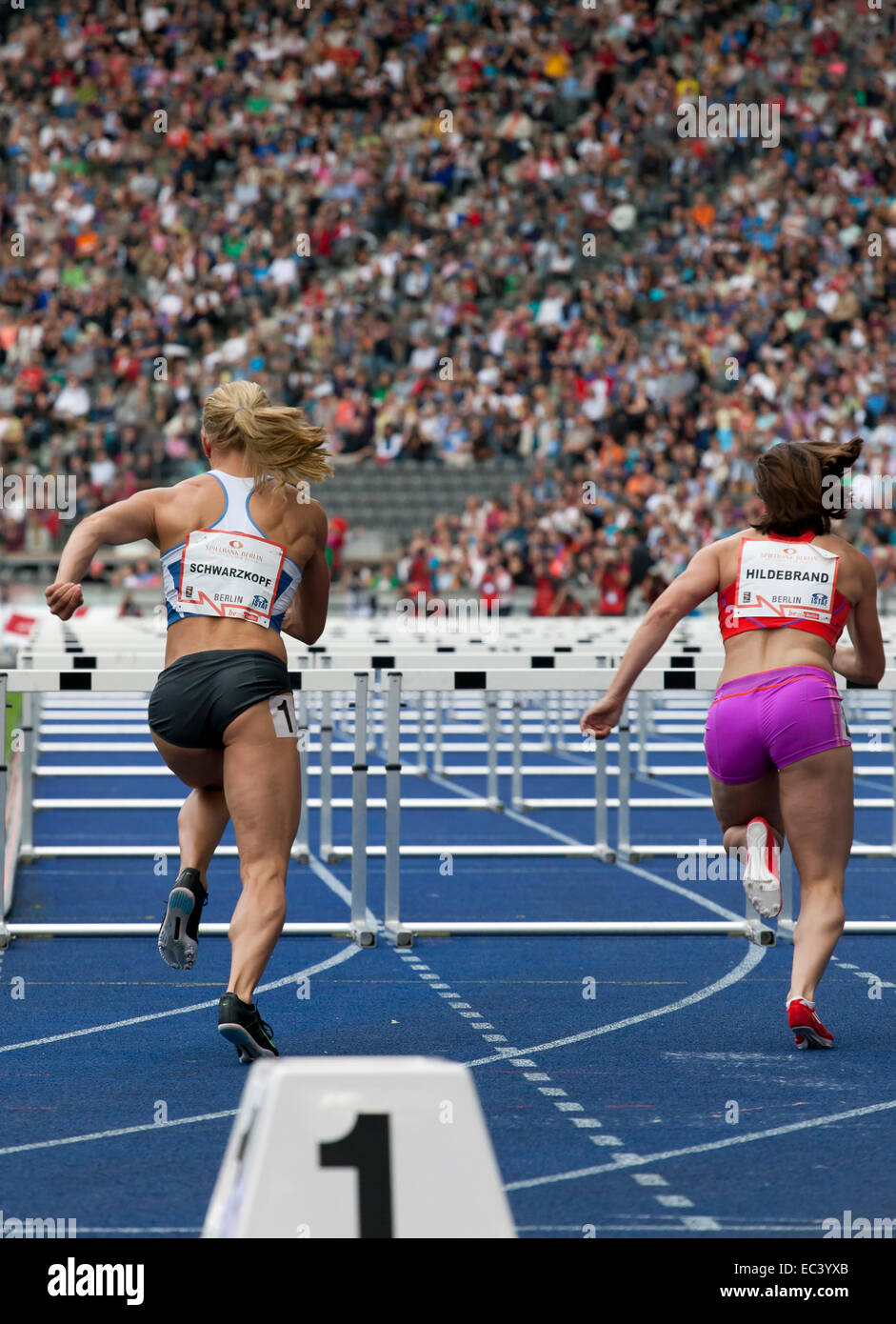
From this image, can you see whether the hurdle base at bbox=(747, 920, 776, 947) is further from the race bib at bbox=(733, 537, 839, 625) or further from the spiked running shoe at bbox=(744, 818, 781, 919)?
the race bib at bbox=(733, 537, 839, 625)

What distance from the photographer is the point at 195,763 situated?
5.39 m

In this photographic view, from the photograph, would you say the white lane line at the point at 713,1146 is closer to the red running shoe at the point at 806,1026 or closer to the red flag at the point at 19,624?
the red running shoe at the point at 806,1026

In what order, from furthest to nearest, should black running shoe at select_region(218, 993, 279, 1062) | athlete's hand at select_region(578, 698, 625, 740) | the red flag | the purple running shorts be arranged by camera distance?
1. the red flag
2. the purple running shorts
3. athlete's hand at select_region(578, 698, 625, 740)
4. black running shoe at select_region(218, 993, 279, 1062)

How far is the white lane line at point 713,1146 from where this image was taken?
13.9ft

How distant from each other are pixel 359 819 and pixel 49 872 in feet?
8.51

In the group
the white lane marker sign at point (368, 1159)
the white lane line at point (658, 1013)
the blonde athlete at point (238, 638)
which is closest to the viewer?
the white lane marker sign at point (368, 1159)

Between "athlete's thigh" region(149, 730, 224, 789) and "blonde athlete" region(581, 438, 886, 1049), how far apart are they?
103 cm

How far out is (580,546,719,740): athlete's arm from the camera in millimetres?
5531

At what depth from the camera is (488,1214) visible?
2756 millimetres

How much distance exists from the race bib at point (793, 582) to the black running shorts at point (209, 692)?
144cm

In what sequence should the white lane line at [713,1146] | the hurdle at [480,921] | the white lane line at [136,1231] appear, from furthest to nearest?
the hurdle at [480,921] → the white lane line at [713,1146] → the white lane line at [136,1231]

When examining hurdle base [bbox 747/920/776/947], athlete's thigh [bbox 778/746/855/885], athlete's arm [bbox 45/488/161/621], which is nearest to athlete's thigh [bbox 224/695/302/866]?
athlete's arm [bbox 45/488/161/621]

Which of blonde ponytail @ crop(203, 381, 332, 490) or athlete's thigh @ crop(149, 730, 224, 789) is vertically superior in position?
blonde ponytail @ crop(203, 381, 332, 490)

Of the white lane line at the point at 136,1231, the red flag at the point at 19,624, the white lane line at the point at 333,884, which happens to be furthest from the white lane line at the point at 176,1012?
the red flag at the point at 19,624
